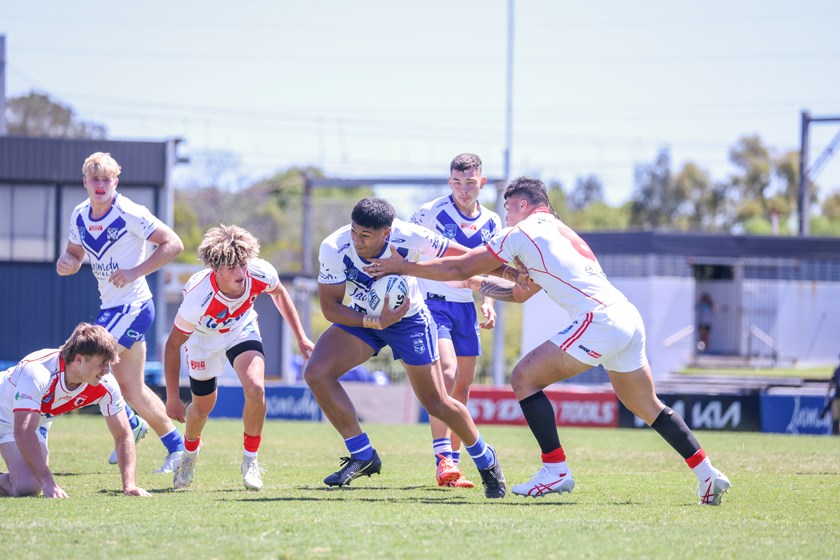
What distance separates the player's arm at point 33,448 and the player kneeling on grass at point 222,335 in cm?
107

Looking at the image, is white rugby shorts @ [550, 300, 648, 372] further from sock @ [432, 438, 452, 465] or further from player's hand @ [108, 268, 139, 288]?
player's hand @ [108, 268, 139, 288]

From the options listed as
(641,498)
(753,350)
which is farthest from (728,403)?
(753,350)

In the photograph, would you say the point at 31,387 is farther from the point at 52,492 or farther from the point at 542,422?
the point at 542,422

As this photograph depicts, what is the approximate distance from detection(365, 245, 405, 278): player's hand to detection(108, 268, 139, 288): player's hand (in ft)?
8.41

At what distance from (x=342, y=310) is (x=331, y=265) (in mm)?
326

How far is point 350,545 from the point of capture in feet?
17.5

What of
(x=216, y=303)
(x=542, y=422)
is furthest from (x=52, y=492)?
(x=542, y=422)

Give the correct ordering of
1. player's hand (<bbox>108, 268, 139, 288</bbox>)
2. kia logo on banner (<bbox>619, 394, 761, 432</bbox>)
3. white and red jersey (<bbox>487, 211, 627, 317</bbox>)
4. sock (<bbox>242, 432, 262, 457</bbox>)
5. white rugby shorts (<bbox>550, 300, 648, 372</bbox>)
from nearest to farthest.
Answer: white rugby shorts (<bbox>550, 300, 648, 372</bbox>)
white and red jersey (<bbox>487, 211, 627, 317</bbox>)
sock (<bbox>242, 432, 262, 457</bbox>)
player's hand (<bbox>108, 268, 139, 288</bbox>)
kia logo on banner (<bbox>619, 394, 761, 432</bbox>)

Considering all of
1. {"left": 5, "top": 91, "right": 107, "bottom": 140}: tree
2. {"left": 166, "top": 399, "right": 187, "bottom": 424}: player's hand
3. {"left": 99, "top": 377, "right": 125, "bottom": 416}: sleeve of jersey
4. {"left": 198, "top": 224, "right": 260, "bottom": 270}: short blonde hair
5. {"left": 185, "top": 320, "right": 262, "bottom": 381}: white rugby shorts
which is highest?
{"left": 5, "top": 91, "right": 107, "bottom": 140}: tree

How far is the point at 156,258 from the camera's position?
29.7ft

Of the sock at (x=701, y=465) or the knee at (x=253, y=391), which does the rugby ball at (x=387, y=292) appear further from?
the sock at (x=701, y=465)

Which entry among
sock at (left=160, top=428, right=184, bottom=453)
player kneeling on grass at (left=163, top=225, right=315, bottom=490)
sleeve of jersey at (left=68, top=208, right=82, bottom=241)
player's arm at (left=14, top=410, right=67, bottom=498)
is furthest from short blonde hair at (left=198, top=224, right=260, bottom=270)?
sock at (left=160, top=428, right=184, bottom=453)

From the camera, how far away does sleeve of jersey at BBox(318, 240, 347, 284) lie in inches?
295

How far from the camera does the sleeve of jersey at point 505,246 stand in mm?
7324
